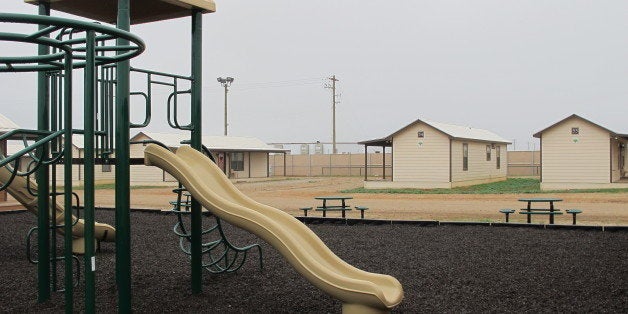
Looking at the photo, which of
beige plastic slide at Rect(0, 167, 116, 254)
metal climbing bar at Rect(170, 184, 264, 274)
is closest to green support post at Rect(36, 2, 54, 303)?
metal climbing bar at Rect(170, 184, 264, 274)

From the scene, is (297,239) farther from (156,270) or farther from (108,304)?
(156,270)

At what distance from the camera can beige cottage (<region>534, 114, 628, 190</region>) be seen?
26.0m

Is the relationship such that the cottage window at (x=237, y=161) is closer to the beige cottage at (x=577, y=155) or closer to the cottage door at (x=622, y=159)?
the beige cottage at (x=577, y=155)

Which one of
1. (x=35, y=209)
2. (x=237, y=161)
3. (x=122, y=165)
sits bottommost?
(x=35, y=209)

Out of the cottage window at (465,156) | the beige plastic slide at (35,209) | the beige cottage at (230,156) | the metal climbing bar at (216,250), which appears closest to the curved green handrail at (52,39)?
the metal climbing bar at (216,250)

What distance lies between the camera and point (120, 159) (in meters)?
5.43

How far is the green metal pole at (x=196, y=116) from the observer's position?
253 inches

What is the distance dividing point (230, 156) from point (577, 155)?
22.3m

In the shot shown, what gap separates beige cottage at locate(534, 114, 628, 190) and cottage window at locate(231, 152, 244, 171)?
20935 millimetres

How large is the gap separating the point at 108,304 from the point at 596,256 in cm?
662

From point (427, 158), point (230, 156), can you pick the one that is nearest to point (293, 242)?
point (427, 158)

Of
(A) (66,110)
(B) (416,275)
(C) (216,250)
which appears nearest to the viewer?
(A) (66,110)

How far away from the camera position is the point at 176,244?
1045 centimetres

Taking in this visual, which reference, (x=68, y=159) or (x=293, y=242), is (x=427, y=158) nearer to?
(x=293, y=242)
